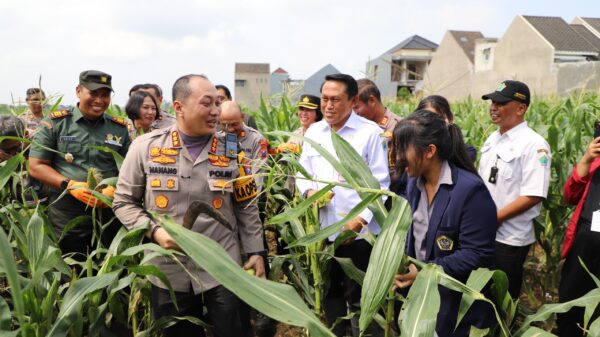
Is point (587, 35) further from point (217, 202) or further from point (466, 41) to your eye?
point (217, 202)

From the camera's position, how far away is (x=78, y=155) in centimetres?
319

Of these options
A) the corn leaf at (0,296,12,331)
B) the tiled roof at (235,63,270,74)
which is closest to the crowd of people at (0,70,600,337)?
the corn leaf at (0,296,12,331)

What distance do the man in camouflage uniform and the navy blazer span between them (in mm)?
2055

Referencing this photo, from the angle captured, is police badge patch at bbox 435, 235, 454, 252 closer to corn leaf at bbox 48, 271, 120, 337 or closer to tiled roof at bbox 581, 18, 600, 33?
corn leaf at bbox 48, 271, 120, 337

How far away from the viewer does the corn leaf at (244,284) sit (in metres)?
1.12

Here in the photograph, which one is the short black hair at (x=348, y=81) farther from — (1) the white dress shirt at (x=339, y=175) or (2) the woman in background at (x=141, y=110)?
(2) the woman in background at (x=141, y=110)

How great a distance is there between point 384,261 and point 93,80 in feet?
8.21

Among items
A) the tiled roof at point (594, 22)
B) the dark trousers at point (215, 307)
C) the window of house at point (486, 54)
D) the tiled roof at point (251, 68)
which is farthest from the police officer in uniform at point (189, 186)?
the tiled roof at point (251, 68)

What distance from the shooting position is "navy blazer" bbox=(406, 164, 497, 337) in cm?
194

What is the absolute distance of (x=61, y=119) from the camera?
3.23 m

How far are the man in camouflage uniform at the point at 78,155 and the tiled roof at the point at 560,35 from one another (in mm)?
28659

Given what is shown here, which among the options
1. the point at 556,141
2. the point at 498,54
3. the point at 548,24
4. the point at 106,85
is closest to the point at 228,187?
the point at 106,85

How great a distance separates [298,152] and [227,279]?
8.41ft

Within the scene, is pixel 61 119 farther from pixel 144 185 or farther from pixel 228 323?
pixel 228 323
